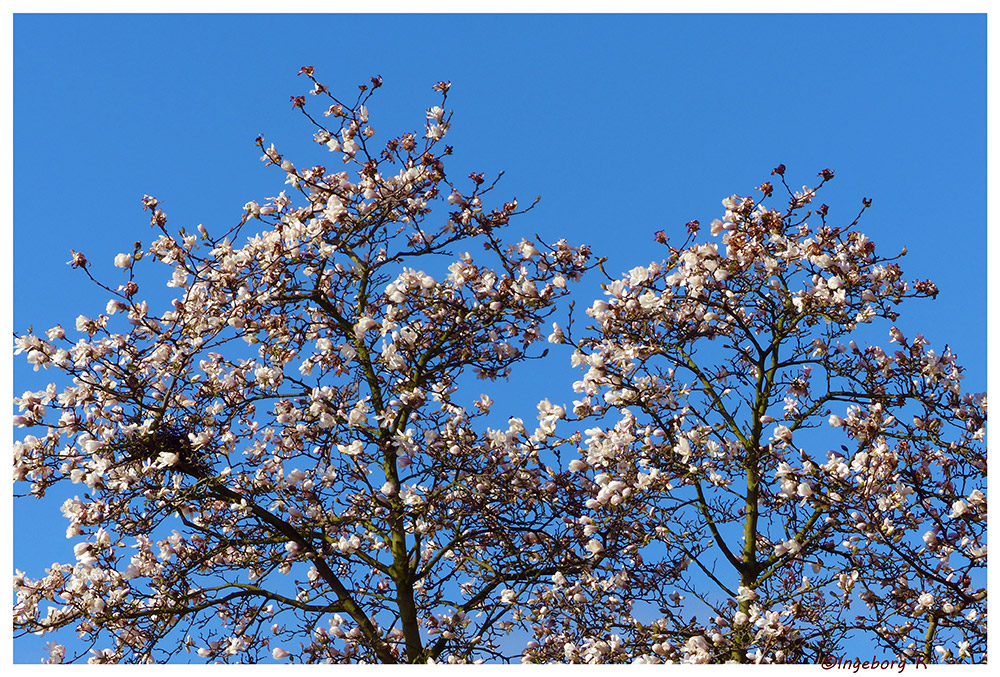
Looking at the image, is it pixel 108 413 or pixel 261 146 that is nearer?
pixel 108 413

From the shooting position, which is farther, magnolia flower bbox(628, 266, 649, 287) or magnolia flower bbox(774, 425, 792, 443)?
magnolia flower bbox(628, 266, 649, 287)

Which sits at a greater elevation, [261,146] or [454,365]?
[261,146]

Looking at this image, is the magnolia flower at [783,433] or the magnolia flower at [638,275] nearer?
the magnolia flower at [783,433]

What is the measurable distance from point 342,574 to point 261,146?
4945mm

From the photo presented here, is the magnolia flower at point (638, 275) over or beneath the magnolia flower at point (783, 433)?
over

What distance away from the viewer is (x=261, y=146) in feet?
32.6

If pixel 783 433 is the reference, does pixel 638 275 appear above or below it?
above

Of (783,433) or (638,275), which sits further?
(638,275)

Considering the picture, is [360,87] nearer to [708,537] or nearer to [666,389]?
[666,389]

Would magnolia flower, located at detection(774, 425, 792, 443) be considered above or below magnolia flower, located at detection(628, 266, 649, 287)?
below
